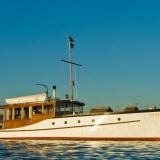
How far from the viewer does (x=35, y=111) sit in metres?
36.3

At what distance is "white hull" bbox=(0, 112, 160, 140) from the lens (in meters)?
28.6

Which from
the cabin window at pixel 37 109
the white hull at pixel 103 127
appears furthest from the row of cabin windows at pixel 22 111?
the white hull at pixel 103 127

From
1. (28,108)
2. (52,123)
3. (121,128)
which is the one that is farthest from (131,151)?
(28,108)

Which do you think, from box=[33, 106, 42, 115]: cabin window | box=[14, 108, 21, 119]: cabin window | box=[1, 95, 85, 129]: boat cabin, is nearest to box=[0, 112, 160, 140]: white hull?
box=[1, 95, 85, 129]: boat cabin

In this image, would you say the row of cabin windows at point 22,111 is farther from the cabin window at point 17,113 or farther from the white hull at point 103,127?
the white hull at point 103,127

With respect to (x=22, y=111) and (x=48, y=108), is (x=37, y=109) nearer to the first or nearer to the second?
(x=22, y=111)

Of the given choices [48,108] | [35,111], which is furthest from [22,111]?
[48,108]

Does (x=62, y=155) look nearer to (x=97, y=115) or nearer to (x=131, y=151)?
(x=131, y=151)

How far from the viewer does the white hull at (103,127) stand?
28.6 meters

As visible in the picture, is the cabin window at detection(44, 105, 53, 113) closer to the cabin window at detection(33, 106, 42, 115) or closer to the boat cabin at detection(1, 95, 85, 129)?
the boat cabin at detection(1, 95, 85, 129)

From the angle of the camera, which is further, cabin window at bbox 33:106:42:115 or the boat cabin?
cabin window at bbox 33:106:42:115

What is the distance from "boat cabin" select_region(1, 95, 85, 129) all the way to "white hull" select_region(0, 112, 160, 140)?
2.97ft

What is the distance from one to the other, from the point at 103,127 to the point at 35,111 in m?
9.29

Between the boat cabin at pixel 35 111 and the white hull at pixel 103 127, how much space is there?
2.97ft
